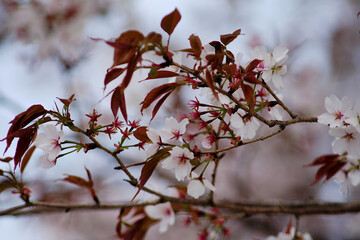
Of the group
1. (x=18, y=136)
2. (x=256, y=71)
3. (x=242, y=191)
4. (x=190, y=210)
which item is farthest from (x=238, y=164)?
(x=18, y=136)

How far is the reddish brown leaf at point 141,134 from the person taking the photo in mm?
612

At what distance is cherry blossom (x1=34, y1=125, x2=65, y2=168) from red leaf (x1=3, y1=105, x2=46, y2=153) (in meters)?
0.03

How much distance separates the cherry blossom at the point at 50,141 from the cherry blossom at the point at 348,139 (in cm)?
51

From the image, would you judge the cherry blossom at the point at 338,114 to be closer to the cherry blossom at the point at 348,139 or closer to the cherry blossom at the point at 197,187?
the cherry blossom at the point at 348,139

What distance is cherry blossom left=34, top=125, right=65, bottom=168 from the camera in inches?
23.3

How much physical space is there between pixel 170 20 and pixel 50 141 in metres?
0.31

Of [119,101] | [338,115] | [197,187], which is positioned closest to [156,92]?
[119,101]

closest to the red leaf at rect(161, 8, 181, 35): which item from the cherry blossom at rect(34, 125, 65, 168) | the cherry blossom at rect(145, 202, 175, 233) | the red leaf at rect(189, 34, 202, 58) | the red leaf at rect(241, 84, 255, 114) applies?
the red leaf at rect(189, 34, 202, 58)

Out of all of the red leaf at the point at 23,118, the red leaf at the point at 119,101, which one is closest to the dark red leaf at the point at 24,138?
the red leaf at the point at 23,118

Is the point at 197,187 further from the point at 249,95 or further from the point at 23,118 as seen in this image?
the point at 23,118

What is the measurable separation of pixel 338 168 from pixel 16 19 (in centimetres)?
175

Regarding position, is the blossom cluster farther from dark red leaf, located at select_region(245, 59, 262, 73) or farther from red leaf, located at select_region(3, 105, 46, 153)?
red leaf, located at select_region(3, 105, 46, 153)

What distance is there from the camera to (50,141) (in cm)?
60

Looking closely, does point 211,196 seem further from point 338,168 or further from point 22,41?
point 22,41
